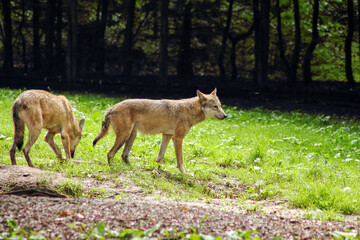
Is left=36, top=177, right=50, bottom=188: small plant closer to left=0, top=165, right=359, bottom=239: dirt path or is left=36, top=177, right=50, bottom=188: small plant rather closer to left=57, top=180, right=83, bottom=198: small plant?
left=57, top=180, right=83, bottom=198: small plant

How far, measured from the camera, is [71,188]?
20.0 ft

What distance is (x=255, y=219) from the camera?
4777 mm

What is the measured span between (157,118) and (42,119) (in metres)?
2.22

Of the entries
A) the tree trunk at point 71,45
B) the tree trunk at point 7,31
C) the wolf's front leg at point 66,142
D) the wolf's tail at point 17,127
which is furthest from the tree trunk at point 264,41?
the tree trunk at point 7,31

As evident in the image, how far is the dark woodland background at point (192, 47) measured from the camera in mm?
20672

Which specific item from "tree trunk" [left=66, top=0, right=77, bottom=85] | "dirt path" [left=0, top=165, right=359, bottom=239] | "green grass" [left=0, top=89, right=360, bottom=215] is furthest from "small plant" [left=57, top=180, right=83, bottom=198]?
"tree trunk" [left=66, top=0, right=77, bottom=85]

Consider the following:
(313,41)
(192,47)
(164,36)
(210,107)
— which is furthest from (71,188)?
(192,47)

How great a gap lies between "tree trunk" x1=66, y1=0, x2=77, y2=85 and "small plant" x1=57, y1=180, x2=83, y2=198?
15588 mm

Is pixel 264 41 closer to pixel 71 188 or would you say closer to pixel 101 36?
pixel 101 36

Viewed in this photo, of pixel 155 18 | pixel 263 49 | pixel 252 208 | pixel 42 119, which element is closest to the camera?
pixel 252 208

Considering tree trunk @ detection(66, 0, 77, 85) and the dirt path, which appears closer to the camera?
the dirt path

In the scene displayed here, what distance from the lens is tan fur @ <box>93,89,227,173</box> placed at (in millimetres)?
8031

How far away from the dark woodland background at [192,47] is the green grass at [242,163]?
789 cm

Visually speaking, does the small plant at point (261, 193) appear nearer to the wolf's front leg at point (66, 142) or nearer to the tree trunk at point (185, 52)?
the wolf's front leg at point (66, 142)
